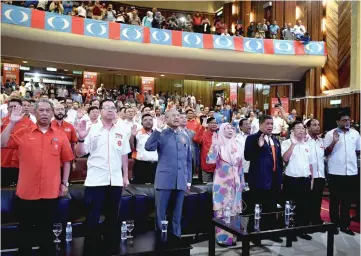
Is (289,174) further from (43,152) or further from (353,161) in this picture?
(43,152)

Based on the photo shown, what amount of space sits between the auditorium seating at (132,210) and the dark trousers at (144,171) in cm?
51

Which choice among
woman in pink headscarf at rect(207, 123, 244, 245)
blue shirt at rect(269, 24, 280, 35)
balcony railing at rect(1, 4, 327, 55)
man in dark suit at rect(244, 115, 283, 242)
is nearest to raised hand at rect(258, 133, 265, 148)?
man in dark suit at rect(244, 115, 283, 242)

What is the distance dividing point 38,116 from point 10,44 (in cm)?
876

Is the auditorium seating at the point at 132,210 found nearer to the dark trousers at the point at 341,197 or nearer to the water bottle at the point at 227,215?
the water bottle at the point at 227,215

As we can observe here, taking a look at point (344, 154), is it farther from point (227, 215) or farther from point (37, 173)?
point (37, 173)

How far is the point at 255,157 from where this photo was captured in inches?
153

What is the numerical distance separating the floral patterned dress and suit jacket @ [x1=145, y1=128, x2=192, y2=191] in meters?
0.49

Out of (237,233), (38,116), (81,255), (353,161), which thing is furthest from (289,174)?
(38,116)

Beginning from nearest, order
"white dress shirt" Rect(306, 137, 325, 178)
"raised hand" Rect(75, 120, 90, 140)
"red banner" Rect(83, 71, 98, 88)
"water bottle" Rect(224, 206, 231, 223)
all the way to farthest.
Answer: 1. "raised hand" Rect(75, 120, 90, 140)
2. "water bottle" Rect(224, 206, 231, 223)
3. "white dress shirt" Rect(306, 137, 325, 178)
4. "red banner" Rect(83, 71, 98, 88)

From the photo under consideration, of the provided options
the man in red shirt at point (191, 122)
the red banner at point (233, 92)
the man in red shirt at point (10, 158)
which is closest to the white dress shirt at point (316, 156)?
the man in red shirt at point (191, 122)

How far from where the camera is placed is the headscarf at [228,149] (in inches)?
152

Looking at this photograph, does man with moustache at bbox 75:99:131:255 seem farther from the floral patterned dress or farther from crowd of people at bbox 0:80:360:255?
the floral patterned dress

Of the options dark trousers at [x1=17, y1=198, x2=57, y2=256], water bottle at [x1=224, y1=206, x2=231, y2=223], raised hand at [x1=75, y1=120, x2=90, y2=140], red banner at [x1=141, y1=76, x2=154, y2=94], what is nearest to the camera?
dark trousers at [x1=17, y1=198, x2=57, y2=256]

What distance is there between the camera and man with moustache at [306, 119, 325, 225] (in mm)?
4328
